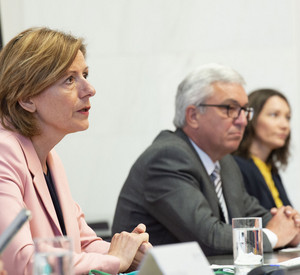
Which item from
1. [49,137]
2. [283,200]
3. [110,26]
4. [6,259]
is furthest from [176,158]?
[110,26]

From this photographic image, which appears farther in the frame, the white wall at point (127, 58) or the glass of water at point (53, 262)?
the white wall at point (127, 58)

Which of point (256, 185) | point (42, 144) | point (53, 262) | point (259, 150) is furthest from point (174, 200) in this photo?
point (259, 150)

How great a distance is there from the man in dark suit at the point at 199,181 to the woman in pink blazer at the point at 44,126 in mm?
615

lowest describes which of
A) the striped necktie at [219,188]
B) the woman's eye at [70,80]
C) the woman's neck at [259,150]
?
the woman's neck at [259,150]

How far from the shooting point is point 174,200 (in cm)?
308

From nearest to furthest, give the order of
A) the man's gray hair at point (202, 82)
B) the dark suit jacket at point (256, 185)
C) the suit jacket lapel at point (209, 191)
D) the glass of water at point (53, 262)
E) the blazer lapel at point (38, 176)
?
the glass of water at point (53, 262), the blazer lapel at point (38, 176), the suit jacket lapel at point (209, 191), the man's gray hair at point (202, 82), the dark suit jacket at point (256, 185)

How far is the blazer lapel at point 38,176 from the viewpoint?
2264 mm

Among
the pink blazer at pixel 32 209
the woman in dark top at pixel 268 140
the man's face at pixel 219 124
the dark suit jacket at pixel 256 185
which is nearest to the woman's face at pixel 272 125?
the woman in dark top at pixel 268 140

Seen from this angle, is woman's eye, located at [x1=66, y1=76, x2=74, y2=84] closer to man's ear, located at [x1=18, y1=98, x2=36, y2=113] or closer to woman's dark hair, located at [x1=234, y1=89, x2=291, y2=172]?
man's ear, located at [x1=18, y1=98, x2=36, y2=113]

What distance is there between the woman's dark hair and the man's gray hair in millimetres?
1287

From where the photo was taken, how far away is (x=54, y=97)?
2.37 metres

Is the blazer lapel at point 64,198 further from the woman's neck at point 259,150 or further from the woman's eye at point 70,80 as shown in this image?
the woman's neck at point 259,150

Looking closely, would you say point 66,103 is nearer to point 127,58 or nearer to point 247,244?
point 247,244

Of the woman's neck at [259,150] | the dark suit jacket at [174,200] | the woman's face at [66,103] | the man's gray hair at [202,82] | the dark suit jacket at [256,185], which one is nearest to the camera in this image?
the woman's face at [66,103]
